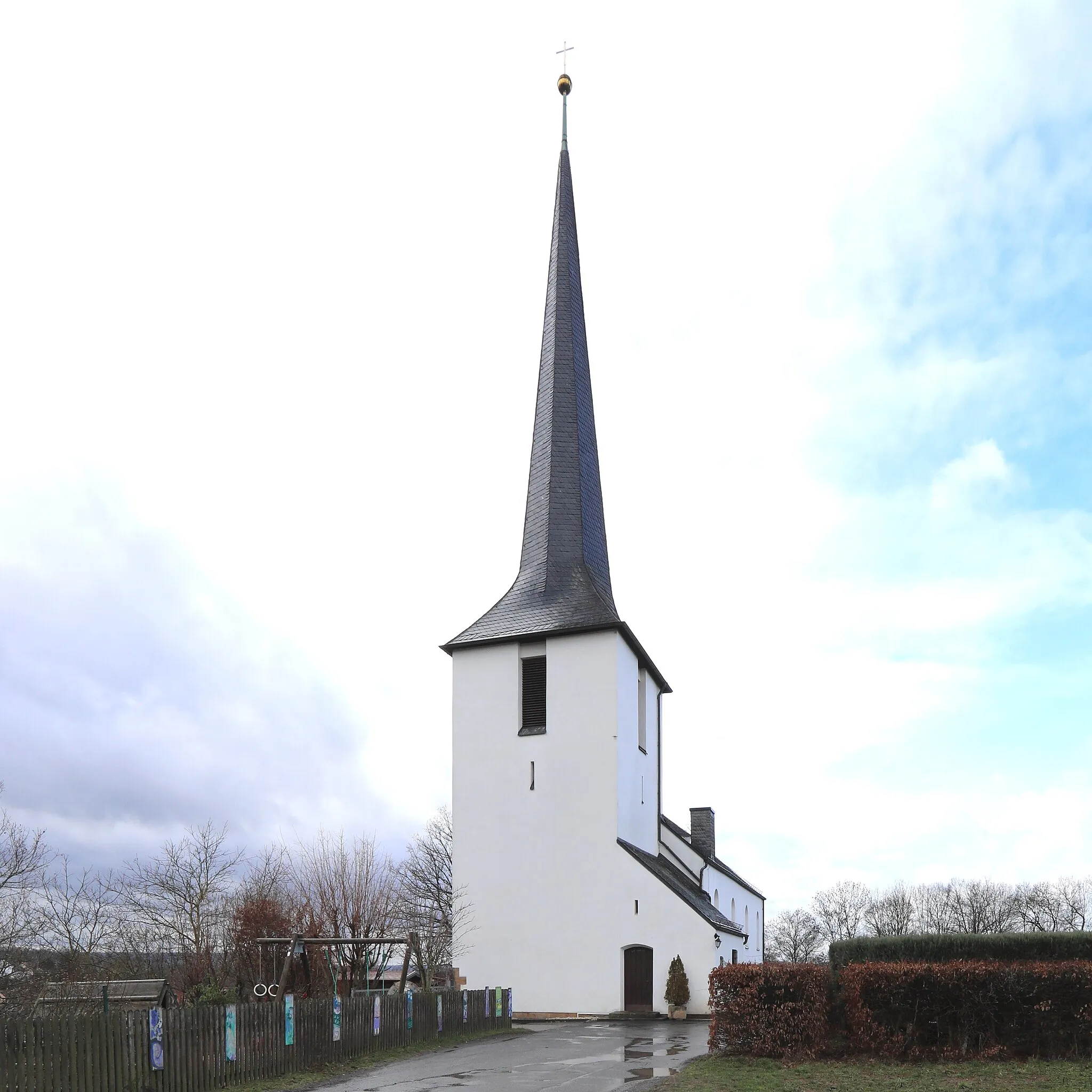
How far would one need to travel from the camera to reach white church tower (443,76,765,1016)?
27828 millimetres

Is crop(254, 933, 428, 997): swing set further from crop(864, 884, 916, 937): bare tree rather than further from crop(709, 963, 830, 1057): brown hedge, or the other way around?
crop(864, 884, 916, 937): bare tree

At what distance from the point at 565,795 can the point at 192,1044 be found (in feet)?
55.1

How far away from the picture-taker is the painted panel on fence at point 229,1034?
14.1 metres

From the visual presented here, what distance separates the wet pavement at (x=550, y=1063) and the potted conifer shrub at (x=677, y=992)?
109 inches

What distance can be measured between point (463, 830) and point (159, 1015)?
18164mm

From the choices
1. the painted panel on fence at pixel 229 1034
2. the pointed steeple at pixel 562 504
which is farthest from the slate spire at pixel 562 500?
the painted panel on fence at pixel 229 1034

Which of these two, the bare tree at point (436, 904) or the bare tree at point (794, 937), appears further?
the bare tree at point (794, 937)

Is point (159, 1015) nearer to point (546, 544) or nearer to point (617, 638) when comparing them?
point (617, 638)

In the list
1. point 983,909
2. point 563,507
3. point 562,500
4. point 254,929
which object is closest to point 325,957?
point 254,929

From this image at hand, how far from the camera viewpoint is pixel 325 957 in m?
23.7

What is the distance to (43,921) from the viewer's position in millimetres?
16672

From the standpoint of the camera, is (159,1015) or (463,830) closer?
(159,1015)

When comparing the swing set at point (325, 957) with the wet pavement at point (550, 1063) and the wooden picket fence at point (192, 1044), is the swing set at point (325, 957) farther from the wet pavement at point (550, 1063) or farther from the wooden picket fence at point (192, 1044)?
the wet pavement at point (550, 1063)

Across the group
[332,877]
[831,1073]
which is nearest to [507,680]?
[332,877]
